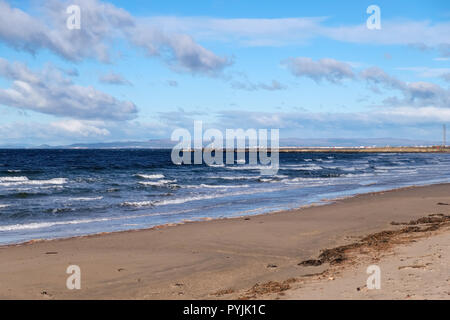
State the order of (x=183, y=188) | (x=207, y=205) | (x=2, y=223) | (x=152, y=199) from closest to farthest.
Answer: (x=2, y=223)
(x=207, y=205)
(x=152, y=199)
(x=183, y=188)

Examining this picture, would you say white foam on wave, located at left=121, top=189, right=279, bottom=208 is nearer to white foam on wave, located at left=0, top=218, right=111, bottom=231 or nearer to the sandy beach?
white foam on wave, located at left=0, top=218, right=111, bottom=231

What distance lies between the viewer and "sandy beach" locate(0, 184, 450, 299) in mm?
7738

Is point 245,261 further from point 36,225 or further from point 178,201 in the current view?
point 178,201

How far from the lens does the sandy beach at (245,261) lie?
7738mm

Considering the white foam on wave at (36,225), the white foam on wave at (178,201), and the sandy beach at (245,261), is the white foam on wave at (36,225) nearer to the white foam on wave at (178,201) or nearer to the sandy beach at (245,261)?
the sandy beach at (245,261)

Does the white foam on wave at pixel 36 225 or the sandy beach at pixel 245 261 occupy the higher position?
the sandy beach at pixel 245 261

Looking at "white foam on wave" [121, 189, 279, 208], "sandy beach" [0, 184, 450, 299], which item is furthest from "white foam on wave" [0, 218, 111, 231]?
"white foam on wave" [121, 189, 279, 208]

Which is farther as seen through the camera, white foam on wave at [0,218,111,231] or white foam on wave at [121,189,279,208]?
white foam on wave at [121,189,279,208]

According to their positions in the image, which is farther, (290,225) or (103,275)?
(290,225)

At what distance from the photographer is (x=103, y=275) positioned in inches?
378

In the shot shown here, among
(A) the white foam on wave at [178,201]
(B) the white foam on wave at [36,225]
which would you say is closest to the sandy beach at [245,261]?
(B) the white foam on wave at [36,225]
